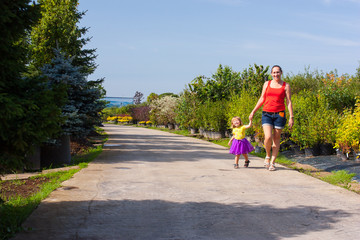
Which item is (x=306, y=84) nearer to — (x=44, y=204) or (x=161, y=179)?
(x=161, y=179)

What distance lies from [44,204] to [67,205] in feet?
0.95

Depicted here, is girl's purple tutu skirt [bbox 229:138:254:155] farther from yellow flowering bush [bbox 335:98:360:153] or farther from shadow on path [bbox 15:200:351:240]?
shadow on path [bbox 15:200:351:240]

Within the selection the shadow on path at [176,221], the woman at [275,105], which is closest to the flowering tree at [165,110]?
the woman at [275,105]

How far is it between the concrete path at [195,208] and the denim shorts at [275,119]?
0.95m

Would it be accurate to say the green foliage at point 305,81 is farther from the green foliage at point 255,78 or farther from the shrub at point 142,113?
the shrub at point 142,113

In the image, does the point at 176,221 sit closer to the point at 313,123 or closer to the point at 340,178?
the point at 340,178

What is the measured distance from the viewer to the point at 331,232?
374 cm

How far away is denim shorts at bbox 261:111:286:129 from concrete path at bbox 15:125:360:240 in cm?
95

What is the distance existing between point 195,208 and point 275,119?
3559 millimetres

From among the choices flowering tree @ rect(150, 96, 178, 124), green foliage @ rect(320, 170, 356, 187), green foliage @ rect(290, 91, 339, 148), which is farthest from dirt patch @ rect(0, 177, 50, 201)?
flowering tree @ rect(150, 96, 178, 124)

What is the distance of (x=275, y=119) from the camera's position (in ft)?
24.8

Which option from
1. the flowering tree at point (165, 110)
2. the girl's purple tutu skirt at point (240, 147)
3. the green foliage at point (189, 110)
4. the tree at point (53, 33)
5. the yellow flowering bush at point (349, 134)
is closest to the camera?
the yellow flowering bush at point (349, 134)

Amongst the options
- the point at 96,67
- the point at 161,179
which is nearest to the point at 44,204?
the point at 161,179

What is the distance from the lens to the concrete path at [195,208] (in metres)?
Result: 3.73
